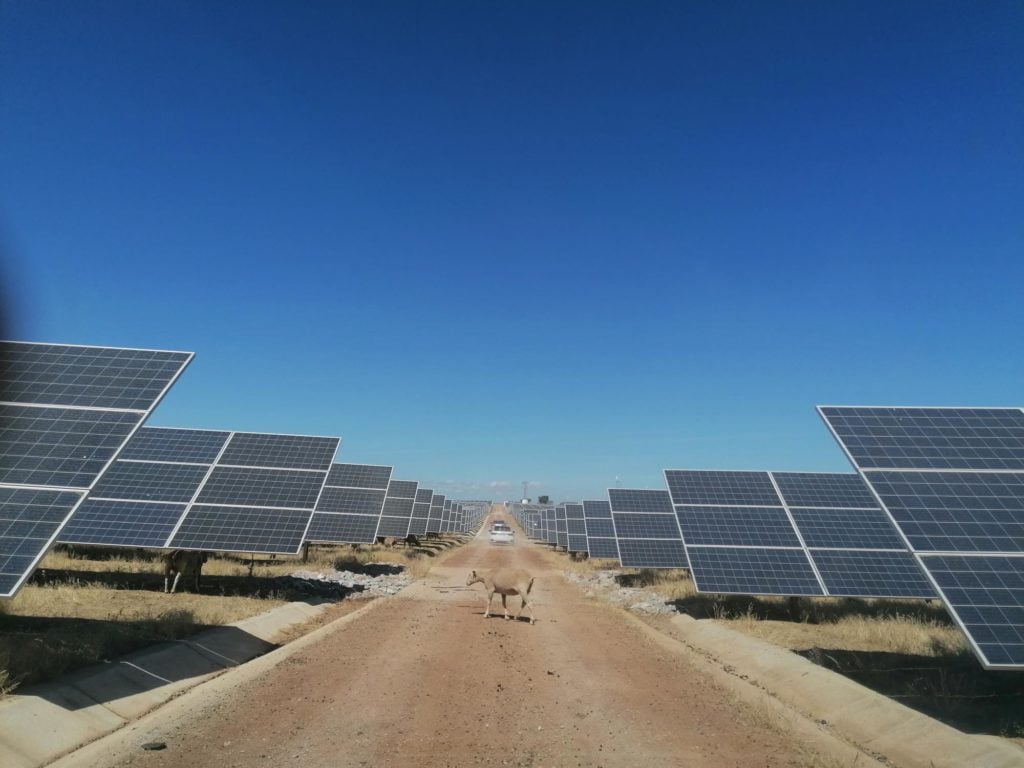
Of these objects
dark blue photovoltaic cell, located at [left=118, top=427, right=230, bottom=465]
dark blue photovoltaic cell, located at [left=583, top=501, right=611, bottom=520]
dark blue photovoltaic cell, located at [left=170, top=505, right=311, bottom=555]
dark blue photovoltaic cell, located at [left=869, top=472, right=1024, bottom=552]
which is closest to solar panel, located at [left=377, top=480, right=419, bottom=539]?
dark blue photovoltaic cell, located at [left=583, top=501, right=611, bottom=520]

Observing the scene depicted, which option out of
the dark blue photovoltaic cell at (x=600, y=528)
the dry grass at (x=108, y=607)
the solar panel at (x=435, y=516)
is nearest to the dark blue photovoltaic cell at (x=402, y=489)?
the solar panel at (x=435, y=516)

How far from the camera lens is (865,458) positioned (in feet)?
43.0

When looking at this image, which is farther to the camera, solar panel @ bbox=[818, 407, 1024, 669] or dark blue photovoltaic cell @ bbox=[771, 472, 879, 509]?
dark blue photovoltaic cell @ bbox=[771, 472, 879, 509]

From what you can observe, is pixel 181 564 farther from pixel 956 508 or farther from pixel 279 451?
pixel 956 508

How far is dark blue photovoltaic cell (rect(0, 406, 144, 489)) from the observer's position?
10.5m

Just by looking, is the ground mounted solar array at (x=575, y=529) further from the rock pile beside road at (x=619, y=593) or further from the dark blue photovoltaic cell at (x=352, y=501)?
the dark blue photovoltaic cell at (x=352, y=501)

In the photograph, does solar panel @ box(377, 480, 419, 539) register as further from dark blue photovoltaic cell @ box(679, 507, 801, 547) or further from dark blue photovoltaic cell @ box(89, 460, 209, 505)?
dark blue photovoltaic cell @ box(679, 507, 801, 547)

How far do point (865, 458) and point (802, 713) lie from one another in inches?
240

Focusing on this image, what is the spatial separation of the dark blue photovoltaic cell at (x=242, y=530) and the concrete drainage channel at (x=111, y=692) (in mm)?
3955

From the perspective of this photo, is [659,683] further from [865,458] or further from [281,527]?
[281,527]

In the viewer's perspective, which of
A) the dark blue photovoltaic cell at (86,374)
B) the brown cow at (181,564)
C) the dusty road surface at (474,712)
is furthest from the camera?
the brown cow at (181,564)

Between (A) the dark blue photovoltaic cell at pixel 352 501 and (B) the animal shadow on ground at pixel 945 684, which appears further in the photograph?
(A) the dark blue photovoltaic cell at pixel 352 501

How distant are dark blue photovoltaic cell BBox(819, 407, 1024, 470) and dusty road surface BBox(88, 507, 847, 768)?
6.92 m

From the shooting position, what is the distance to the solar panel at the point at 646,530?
26750mm
